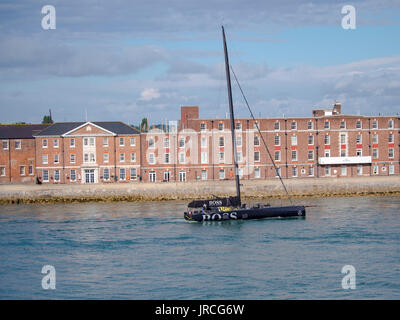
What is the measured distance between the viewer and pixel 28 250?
39.5 m

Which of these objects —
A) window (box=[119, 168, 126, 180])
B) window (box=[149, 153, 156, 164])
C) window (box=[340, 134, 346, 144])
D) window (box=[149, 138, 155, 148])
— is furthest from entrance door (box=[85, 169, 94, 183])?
window (box=[340, 134, 346, 144])

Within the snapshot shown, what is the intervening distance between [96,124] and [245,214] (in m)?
38.2

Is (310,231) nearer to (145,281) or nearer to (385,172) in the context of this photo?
(145,281)

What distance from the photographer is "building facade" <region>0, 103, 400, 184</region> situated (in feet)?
266

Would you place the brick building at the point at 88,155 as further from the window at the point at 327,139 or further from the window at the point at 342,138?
the window at the point at 342,138

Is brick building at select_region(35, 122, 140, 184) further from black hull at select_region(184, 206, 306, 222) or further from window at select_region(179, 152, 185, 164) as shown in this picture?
black hull at select_region(184, 206, 306, 222)

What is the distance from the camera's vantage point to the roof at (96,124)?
82.0 meters

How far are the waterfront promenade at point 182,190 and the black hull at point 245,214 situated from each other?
19.6 metres

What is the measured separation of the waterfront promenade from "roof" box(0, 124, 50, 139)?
1361cm

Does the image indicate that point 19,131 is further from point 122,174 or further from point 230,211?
point 230,211

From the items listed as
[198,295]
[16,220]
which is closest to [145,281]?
[198,295]

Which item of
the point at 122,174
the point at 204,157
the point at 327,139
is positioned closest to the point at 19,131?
the point at 122,174

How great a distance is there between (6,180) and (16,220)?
34545 mm

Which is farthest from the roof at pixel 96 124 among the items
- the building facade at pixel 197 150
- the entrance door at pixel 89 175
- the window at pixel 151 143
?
the entrance door at pixel 89 175
